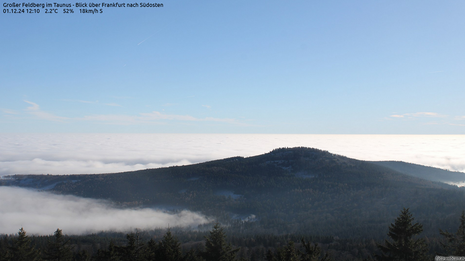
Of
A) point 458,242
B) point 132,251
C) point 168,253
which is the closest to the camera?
point 458,242

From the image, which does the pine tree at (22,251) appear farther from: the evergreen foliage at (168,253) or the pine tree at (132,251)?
the evergreen foliage at (168,253)

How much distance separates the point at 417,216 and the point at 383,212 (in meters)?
19.6

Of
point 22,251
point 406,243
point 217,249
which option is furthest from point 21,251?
point 406,243

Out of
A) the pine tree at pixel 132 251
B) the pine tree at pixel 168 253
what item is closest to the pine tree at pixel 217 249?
the pine tree at pixel 168 253

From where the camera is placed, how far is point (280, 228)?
161 metres

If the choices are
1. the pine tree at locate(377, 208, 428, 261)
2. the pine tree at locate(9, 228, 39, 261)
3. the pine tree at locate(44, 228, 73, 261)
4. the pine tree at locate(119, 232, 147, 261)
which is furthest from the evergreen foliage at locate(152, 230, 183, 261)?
the pine tree at locate(377, 208, 428, 261)

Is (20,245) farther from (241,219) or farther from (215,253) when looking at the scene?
(241,219)

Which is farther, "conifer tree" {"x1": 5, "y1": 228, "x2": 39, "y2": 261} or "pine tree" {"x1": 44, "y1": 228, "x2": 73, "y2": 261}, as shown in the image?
"pine tree" {"x1": 44, "y1": 228, "x2": 73, "y2": 261}

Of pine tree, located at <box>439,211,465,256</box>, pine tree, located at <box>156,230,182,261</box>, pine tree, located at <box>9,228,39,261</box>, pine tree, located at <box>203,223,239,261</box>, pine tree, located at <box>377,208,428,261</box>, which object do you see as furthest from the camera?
pine tree, located at <box>9,228,39,261</box>

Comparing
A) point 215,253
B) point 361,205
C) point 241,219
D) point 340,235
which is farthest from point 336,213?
point 215,253

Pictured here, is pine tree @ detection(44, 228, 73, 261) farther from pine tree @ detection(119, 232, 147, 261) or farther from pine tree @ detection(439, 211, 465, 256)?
pine tree @ detection(439, 211, 465, 256)

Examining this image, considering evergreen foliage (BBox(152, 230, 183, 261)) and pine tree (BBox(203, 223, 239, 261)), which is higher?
pine tree (BBox(203, 223, 239, 261))

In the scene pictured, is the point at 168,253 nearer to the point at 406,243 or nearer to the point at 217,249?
the point at 217,249

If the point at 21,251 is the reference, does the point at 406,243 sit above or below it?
above
